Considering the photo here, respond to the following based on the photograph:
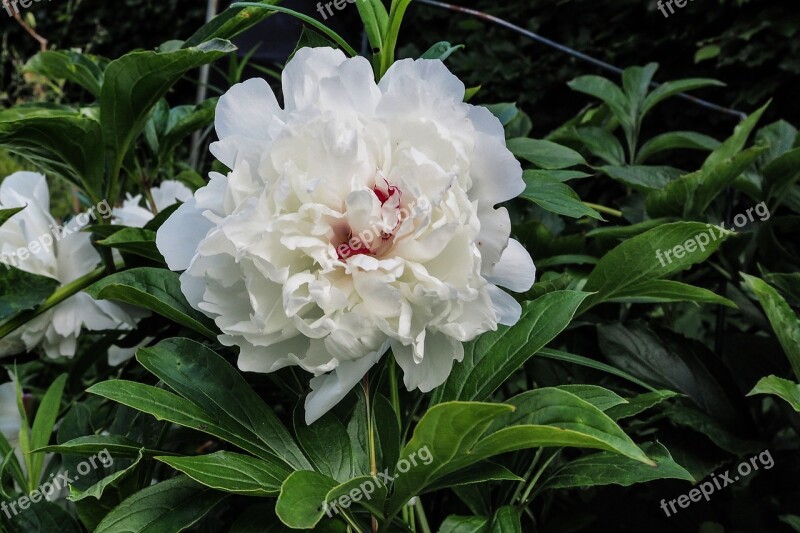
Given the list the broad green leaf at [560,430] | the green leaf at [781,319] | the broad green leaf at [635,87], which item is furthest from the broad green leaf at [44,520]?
the broad green leaf at [635,87]

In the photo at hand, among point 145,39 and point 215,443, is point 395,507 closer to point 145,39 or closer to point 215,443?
point 215,443

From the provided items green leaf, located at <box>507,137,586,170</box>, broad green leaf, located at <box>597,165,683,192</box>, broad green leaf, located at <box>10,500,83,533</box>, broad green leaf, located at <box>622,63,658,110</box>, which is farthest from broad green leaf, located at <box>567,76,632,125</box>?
broad green leaf, located at <box>10,500,83,533</box>

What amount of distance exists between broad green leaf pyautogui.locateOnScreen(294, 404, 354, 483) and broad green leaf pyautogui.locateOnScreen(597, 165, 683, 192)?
499mm

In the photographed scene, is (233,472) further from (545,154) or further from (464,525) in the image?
(545,154)

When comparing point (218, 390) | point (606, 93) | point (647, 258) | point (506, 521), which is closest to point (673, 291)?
point (647, 258)

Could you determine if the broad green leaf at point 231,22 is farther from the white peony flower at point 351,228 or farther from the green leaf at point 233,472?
the green leaf at point 233,472

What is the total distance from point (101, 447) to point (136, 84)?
1.12ft

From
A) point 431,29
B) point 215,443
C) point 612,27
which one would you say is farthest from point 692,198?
point 431,29

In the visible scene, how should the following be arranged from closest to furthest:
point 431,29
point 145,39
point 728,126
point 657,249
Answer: point 657,249 → point 728,126 → point 431,29 → point 145,39

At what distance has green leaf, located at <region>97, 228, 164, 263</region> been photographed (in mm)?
620

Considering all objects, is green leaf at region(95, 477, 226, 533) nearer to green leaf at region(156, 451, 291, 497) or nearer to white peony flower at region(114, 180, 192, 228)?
green leaf at region(156, 451, 291, 497)

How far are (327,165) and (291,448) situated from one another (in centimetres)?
21

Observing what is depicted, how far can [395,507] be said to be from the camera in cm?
49

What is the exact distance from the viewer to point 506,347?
0.54m
